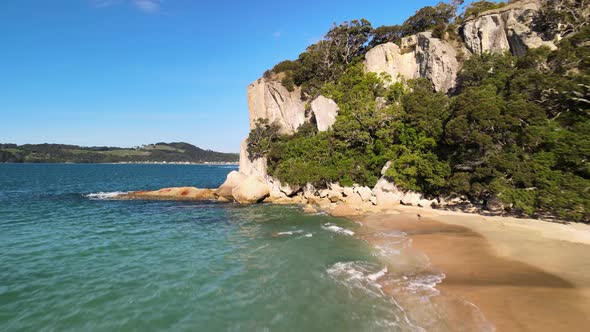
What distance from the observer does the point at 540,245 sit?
48.3ft

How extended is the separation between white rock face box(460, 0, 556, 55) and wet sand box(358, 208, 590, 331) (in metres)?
21.8

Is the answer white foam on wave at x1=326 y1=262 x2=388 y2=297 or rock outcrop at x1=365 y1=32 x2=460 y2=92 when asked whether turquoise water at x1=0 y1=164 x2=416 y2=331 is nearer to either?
white foam on wave at x1=326 y1=262 x2=388 y2=297

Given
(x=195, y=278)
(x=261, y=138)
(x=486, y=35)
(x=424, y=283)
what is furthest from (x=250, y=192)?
(x=486, y=35)

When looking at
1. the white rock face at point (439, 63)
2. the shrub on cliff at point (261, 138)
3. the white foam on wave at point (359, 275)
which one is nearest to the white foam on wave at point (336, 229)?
the white foam on wave at point (359, 275)

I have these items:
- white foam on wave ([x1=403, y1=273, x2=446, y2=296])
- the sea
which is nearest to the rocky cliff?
A: the sea

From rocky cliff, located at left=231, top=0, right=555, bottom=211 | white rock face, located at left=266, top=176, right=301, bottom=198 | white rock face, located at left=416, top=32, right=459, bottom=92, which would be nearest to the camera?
rocky cliff, located at left=231, top=0, right=555, bottom=211

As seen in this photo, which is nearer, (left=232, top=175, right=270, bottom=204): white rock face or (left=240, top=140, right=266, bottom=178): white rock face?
(left=232, top=175, right=270, bottom=204): white rock face

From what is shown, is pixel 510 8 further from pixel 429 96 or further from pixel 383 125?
pixel 383 125

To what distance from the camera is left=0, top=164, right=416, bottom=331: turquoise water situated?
9484 mm

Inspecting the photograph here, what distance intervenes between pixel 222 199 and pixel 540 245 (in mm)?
32414

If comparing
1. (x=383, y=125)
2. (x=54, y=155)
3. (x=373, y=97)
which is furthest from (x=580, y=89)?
(x=54, y=155)

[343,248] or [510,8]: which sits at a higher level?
[510,8]

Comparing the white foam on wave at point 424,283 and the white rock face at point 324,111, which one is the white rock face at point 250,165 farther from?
the white foam on wave at point 424,283

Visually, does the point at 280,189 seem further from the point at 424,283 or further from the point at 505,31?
the point at 505,31
